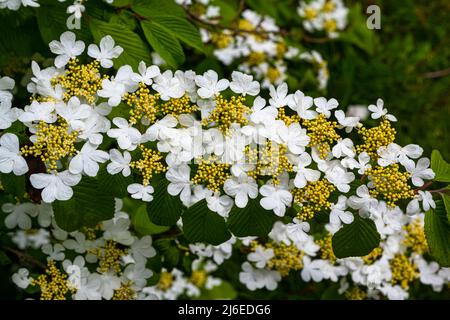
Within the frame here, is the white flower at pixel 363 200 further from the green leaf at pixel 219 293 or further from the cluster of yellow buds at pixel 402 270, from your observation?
the green leaf at pixel 219 293

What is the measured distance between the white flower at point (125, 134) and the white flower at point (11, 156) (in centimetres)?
17

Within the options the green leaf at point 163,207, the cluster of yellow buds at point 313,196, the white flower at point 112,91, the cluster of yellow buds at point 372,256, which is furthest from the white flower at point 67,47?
the cluster of yellow buds at point 372,256

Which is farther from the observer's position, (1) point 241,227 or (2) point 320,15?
(2) point 320,15

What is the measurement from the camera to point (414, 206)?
3.46 feet

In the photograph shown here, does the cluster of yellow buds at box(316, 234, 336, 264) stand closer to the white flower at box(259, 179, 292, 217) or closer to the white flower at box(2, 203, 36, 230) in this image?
the white flower at box(259, 179, 292, 217)

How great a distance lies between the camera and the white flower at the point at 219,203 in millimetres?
1056

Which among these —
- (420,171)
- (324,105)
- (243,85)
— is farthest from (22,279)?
(420,171)

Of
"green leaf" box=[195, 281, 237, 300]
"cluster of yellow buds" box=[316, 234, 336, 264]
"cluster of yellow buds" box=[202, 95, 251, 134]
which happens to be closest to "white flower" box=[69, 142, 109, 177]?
"cluster of yellow buds" box=[202, 95, 251, 134]

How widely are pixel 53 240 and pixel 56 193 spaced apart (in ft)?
1.68

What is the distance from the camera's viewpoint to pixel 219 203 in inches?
41.8

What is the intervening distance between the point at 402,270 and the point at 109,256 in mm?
801

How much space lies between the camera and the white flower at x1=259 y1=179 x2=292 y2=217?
1.01 m
